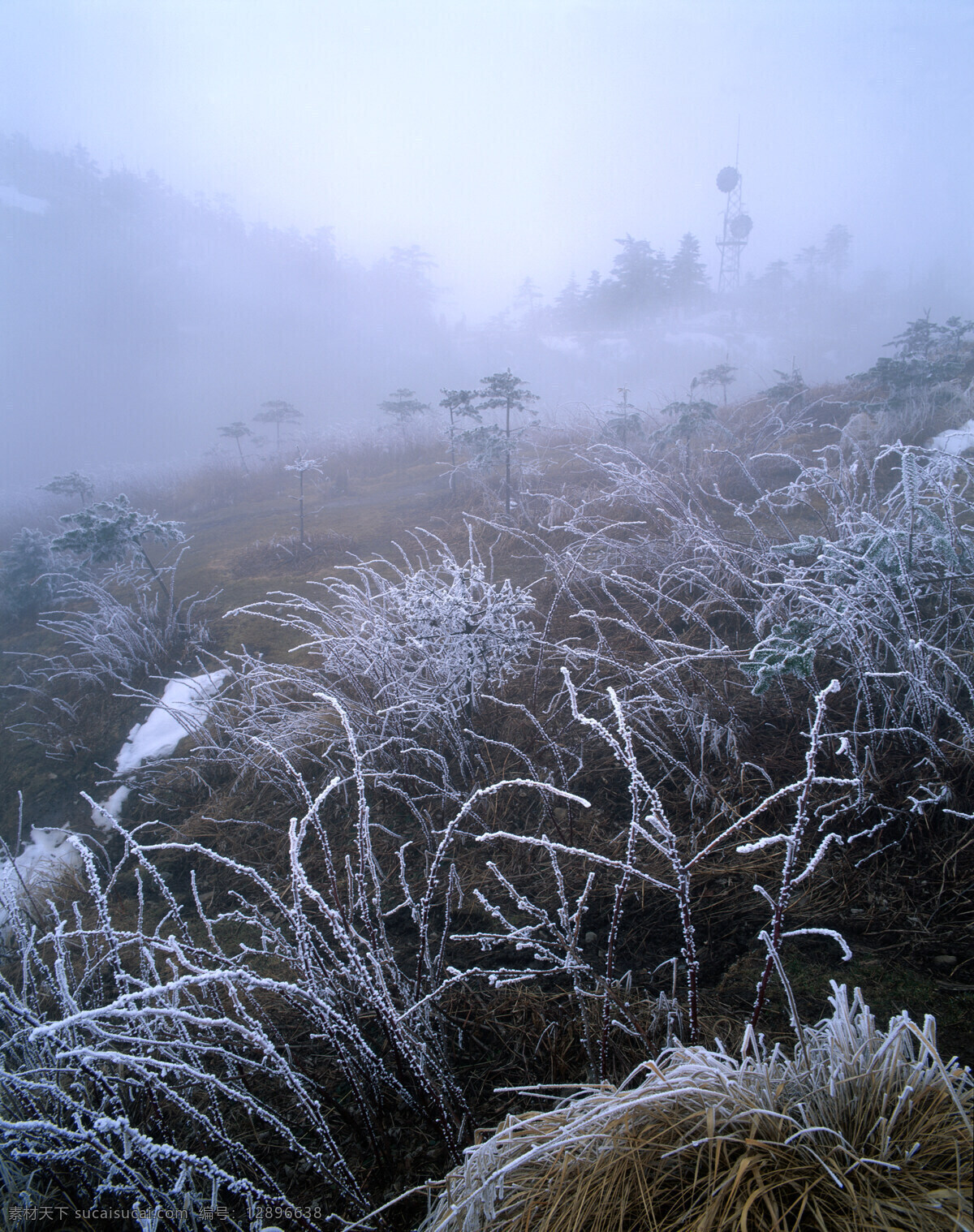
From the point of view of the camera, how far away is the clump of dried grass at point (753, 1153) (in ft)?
2.01

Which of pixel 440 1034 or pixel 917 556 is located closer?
pixel 440 1034

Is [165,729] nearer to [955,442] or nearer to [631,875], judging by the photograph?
[631,875]

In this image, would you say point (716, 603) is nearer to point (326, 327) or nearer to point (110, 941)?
point (110, 941)

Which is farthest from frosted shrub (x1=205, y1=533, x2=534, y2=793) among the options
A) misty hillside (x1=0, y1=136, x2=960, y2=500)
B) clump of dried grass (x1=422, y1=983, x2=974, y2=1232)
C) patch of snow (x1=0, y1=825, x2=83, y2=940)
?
misty hillside (x1=0, y1=136, x2=960, y2=500)

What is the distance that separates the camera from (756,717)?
2012 millimetres

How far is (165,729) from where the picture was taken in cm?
336

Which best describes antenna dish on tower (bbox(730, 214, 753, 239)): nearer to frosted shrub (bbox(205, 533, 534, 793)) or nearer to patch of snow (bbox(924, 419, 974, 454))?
patch of snow (bbox(924, 419, 974, 454))

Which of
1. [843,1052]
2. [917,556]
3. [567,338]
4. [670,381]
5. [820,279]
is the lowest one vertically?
[843,1052]

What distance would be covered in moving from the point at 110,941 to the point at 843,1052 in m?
1.28

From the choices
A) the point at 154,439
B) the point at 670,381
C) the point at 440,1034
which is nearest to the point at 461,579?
the point at 440,1034

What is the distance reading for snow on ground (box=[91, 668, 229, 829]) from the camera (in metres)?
2.83

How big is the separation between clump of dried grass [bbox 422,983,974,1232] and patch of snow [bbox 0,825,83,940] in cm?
226

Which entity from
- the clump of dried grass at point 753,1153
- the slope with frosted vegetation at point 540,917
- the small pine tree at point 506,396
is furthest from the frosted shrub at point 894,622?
the small pine tree at point 506,396

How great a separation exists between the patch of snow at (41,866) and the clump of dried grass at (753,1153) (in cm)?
226
